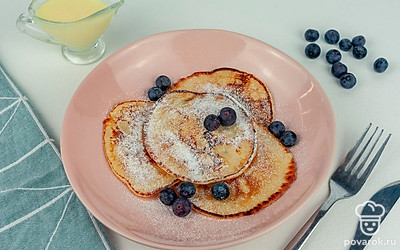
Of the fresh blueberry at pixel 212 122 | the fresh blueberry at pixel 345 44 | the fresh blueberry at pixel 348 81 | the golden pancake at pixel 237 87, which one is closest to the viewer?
the fresh blueberry at pixel 212 122

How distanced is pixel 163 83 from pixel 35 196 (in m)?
0.46

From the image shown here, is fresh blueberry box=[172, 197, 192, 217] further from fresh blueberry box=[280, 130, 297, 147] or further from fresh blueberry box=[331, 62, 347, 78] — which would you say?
fresh blueberry box=[331, 62, 347, 78]

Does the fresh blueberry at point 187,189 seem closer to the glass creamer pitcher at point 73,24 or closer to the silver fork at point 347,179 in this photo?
the silver fork at point 347,179

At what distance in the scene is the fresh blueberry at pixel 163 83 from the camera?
151 centimetres

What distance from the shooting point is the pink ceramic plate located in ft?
4.01

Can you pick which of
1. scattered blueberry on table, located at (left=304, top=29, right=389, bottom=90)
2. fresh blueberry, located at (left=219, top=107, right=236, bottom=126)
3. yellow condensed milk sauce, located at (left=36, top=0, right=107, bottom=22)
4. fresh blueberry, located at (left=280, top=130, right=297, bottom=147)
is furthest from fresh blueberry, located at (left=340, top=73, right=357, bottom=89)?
yellow condensed milk sauce, located at (left=36, top=0, right=107, bottom=22)

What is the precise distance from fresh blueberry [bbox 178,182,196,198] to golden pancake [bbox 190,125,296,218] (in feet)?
0.09

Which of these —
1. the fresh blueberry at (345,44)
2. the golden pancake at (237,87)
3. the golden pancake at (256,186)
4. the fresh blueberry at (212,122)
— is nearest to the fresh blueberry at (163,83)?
the golden pancake at (237,87)

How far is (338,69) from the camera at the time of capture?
1622 mm

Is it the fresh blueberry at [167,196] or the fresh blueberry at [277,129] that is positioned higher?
the fresh blueberry at [277,129]

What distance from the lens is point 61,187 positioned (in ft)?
4.42

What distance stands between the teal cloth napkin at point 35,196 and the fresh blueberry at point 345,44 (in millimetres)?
938

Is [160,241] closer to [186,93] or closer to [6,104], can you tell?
[186,93]

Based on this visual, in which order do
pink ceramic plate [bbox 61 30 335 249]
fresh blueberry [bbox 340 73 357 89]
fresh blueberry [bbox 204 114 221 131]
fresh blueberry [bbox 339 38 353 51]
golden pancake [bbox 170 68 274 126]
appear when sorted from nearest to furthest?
1. pink ceramic plate [bbox 61 30 335 249]
2. fresh blueberry [bbox 204 114 221 131]
3. golden pancake [bbox 170 68 274 126]
4. fresh blueberry [bbox 340 73 357 89]
5. fresh blueberry [bbox 339 38 353 51]
